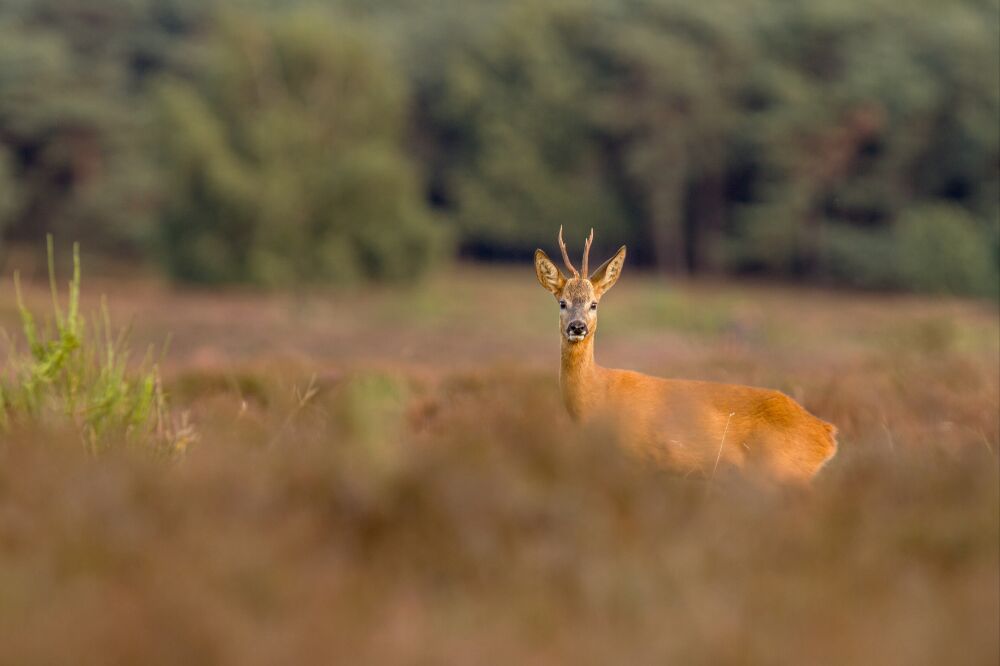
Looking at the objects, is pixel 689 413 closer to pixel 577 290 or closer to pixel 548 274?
pixel 577 290

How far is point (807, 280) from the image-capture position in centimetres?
5022

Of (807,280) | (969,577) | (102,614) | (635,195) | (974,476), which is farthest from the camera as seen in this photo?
(635,195)

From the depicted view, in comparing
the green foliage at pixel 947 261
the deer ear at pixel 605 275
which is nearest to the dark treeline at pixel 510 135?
the green foliage at pixel 947 261

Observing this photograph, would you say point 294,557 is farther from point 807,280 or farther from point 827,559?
point 807,280

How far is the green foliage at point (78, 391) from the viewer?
5.55 m

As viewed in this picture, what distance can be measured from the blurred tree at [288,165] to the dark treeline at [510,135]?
93 millimetres

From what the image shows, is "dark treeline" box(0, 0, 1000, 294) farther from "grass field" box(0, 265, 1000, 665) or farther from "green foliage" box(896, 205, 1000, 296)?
"grass field" box(0, 265, 1000, 665)

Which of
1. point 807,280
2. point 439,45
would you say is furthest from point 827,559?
point 439,45

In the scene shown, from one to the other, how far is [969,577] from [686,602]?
0.77 meters

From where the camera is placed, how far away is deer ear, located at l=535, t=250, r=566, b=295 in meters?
6.88

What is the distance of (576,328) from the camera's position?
629 centimetres

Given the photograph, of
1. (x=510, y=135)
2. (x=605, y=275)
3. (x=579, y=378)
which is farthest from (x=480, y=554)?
(x=510, y=135)

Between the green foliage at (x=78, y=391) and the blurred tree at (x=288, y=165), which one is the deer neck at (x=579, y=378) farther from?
the blurred tree at (x=288, y=165)

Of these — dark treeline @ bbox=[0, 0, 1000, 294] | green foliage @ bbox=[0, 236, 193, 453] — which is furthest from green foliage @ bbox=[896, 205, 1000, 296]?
green foliage @ bbox=[0, 236, 193, 453]
